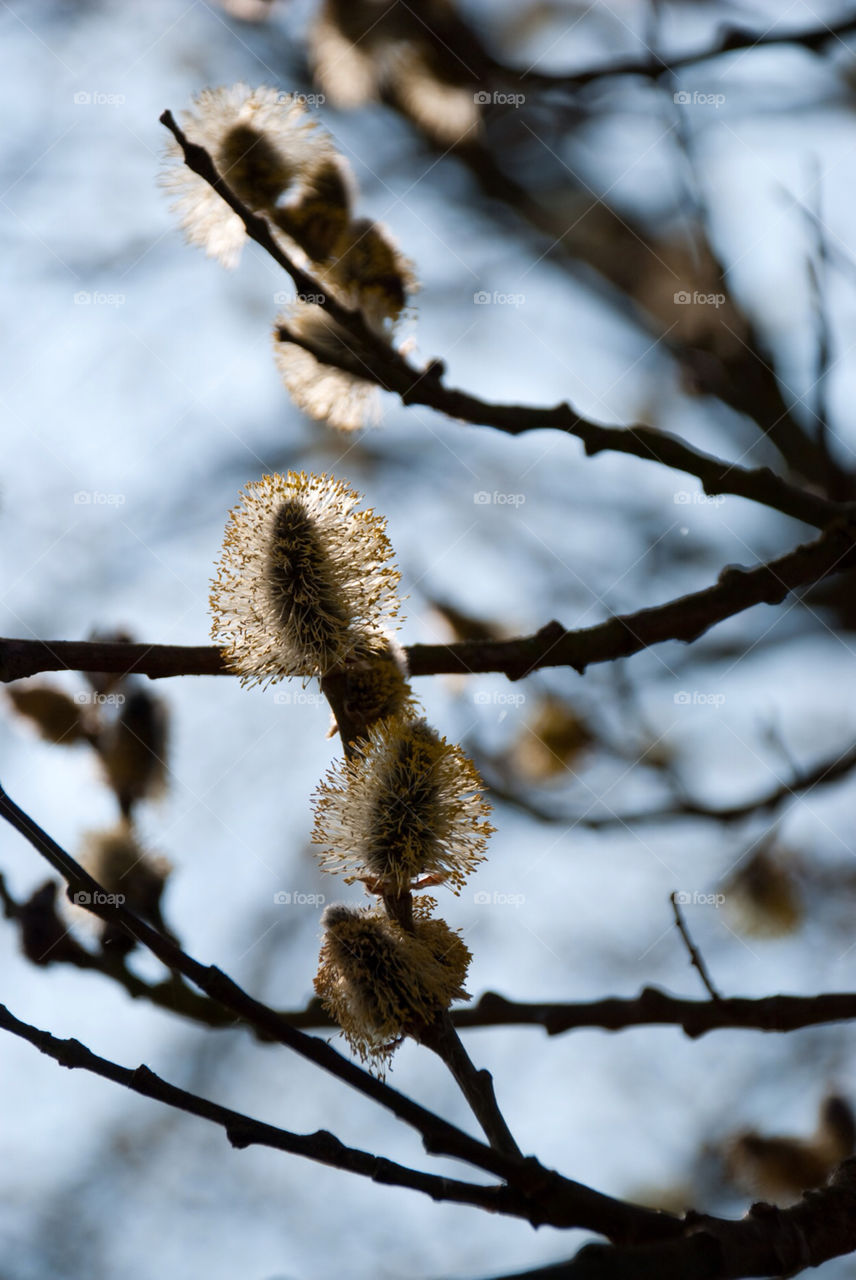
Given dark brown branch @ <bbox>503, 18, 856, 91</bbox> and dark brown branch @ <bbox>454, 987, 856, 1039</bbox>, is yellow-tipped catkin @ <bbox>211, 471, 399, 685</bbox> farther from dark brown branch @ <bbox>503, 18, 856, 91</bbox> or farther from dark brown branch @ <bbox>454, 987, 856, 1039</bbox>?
dark brown branch @ <bbox>503, 18, 856, 91</bbox>

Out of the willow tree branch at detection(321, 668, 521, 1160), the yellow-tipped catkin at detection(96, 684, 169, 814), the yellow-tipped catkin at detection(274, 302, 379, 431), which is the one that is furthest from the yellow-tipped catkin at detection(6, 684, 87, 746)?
the willow tree branch at detection(321, 668, 521, 1160)

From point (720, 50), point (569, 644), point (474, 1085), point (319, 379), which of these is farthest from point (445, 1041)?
point (720, 50)

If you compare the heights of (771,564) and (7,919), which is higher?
(771,564)

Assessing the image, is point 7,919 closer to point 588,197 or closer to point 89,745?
point 89,745

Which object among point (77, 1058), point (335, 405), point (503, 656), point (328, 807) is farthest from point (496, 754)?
point (77, 1058)

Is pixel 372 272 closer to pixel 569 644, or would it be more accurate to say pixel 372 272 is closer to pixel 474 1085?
pixel 569 644

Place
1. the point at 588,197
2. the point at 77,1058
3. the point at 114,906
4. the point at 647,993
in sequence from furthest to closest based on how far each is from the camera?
the point at 588,197, the point at 647,993, the point at 77,1058, the point at 114,906

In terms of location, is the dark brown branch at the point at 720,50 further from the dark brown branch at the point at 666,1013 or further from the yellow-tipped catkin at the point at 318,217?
the dark brown branch at the point at 666,1013
